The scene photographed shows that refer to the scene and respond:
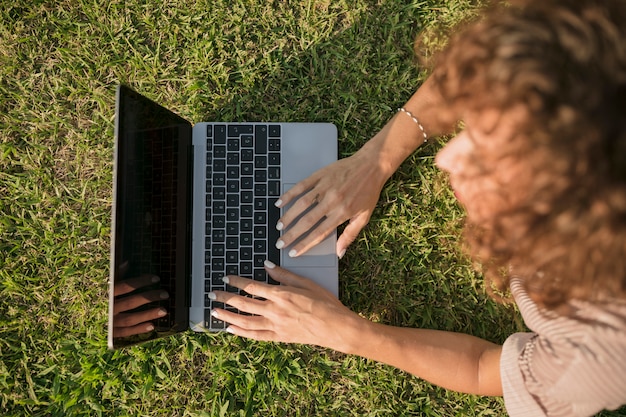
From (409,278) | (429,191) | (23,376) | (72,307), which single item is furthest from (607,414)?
(23,376)

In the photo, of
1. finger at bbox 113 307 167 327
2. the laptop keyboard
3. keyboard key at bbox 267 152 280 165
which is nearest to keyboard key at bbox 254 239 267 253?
the laptop keyboard

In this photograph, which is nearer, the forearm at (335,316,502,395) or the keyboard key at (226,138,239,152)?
the forearm at (335,316,502,395)

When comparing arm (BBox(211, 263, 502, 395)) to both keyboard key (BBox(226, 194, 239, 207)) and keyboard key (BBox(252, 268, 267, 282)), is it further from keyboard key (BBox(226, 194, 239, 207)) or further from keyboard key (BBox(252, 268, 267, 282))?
keyboard key (BBox(226, 194, 239, 207))

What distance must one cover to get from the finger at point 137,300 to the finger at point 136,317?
2 centimetres

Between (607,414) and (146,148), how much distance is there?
2.32m

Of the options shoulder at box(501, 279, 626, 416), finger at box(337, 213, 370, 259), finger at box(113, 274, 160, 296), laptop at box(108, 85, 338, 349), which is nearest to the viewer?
shoulder at box(501, 279, 626, 416)

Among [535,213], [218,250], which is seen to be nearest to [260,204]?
[218,250]

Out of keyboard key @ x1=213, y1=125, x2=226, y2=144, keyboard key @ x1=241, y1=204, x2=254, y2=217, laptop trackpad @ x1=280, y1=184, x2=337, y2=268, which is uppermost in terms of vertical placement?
keyboard key @ x1=213, y1=125, x2=226, y2=144

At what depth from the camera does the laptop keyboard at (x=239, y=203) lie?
6.88 feet

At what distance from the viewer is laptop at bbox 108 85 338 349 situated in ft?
6.42

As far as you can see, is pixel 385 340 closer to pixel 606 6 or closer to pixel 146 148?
pixel 146 148

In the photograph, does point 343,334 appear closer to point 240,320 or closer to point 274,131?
point 240,320

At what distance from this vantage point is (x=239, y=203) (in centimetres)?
212

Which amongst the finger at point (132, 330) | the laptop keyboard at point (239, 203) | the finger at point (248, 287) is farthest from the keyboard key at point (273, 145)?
the finger at point (132, 330)
